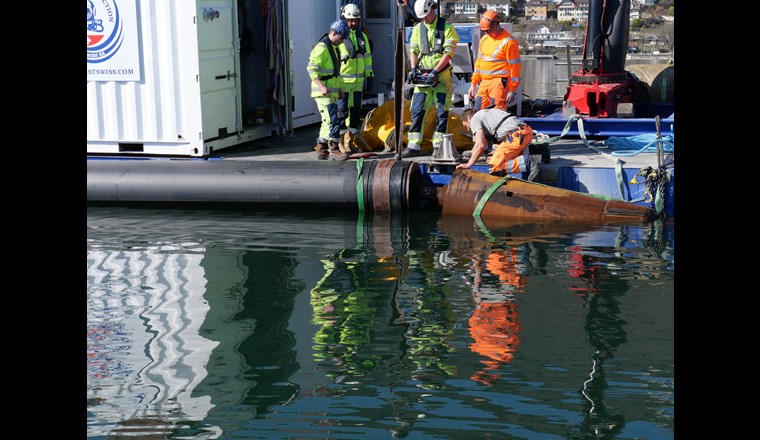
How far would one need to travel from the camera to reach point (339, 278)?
8352 mm

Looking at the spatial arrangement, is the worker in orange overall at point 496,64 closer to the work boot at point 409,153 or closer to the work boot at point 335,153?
the work boot at point 409,153

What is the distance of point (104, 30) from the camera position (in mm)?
11703

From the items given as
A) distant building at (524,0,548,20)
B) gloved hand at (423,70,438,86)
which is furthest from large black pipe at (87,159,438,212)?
distant building at (524,0,548,20)

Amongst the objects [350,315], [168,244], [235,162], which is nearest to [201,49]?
[235,162]

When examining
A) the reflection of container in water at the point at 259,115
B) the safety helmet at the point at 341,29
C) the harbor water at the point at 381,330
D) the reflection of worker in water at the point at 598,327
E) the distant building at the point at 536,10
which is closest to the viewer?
the reflection of worker in water at the point at 598,327

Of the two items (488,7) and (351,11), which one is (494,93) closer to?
(351,11)

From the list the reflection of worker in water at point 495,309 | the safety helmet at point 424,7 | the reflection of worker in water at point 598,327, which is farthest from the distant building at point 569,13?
the reflection of worker in water at point 598,327

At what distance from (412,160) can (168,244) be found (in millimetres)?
3075

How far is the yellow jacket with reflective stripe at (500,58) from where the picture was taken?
1052cm

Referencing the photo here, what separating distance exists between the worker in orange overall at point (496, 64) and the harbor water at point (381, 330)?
4.66ft

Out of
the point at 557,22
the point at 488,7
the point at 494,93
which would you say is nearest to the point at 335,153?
the point at 494,93

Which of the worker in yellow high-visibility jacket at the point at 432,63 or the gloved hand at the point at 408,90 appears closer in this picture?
the worker in yellow high-visibility jacket at the point at 432,63

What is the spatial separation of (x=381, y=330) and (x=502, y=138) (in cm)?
427
